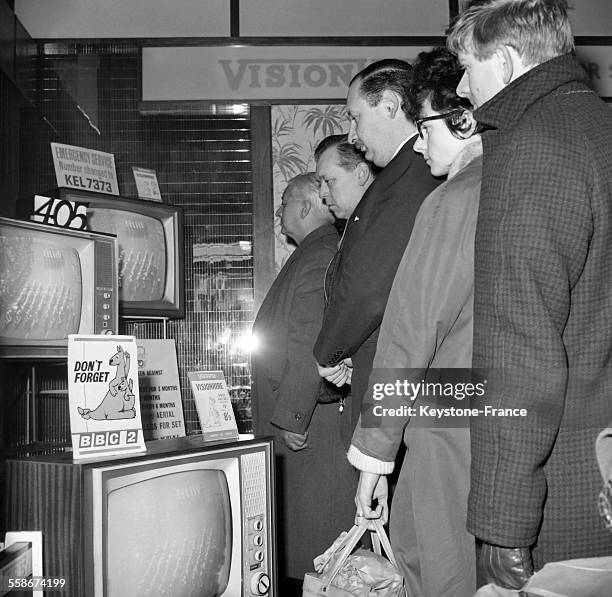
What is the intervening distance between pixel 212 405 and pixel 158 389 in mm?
648

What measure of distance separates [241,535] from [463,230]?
875 mm

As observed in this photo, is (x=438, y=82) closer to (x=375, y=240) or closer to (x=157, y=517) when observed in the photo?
(x=375, y=240)

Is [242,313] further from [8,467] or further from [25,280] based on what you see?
[8,467]

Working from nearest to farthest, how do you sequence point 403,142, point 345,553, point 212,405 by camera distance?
point 345,553, point 212,405, point 403,142

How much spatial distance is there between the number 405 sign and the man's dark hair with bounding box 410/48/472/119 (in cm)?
88

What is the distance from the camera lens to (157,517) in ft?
5.23

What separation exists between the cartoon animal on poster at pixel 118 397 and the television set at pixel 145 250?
35.7 inches

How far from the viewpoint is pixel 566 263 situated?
46.6 inches

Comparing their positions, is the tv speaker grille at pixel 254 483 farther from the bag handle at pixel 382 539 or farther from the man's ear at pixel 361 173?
the man's ear at pixel 361 173

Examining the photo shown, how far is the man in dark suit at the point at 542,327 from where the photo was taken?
1.16 m

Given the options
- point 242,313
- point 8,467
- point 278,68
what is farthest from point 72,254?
point 278,68

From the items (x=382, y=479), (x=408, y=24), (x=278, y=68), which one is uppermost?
(x=408, y=24)

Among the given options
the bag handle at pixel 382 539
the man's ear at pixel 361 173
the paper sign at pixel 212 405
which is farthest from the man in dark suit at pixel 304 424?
the bag handle at pixel 382 539

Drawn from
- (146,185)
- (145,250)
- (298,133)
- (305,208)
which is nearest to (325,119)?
(298,133)
